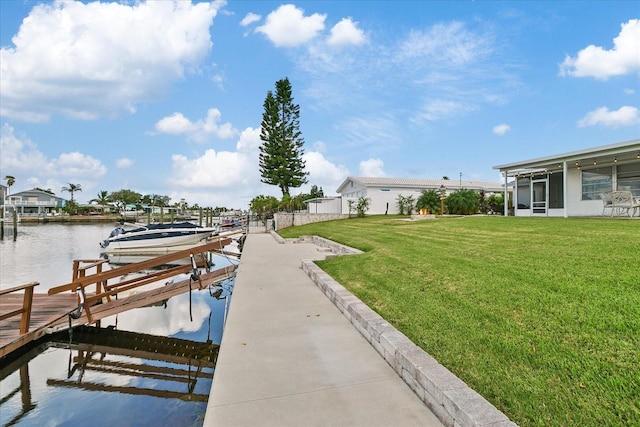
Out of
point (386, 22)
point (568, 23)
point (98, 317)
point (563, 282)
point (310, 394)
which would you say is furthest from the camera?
point (386, 22)

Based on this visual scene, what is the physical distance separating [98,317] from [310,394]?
545cm

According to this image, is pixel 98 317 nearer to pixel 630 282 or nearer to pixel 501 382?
pixel 501 382

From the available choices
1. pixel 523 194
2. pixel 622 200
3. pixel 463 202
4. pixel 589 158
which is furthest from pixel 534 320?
pixel 463 202

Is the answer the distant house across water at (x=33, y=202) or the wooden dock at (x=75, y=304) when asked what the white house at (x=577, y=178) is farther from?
the distant house across water at (x=33, y=202)

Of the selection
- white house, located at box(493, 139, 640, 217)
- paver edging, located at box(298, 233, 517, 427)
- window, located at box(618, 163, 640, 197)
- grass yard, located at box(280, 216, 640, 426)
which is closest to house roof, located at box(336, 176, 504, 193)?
white house, located at box(493, 139, 640, 217)

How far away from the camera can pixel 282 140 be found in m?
40.8

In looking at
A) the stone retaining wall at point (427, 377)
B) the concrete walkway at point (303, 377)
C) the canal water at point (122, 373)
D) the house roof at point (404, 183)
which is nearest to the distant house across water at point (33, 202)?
the house roof at point (404, 183)

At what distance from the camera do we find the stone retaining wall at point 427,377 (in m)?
2.01

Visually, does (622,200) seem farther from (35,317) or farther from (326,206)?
(326,206)

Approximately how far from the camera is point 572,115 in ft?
59.8

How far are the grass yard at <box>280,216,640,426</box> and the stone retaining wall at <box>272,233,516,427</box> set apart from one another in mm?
144

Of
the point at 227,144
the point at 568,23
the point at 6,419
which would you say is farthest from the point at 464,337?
the point at 227,144

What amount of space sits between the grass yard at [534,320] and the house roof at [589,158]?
870 cm

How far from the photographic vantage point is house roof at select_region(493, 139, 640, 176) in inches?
502
